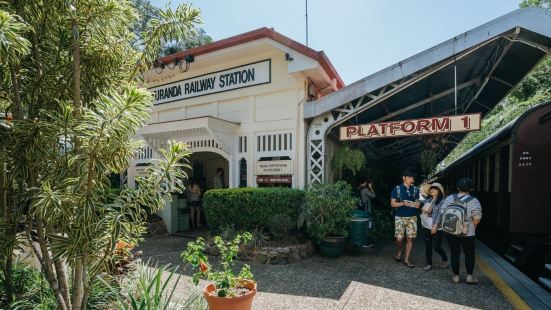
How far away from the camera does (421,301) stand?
4.31 m

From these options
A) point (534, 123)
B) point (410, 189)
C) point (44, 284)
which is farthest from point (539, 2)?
point (44, 284)

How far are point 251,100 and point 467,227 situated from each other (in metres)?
5.52

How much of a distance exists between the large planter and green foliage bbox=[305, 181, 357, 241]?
115 millimetres

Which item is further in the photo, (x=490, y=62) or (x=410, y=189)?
(x=490, y=62)

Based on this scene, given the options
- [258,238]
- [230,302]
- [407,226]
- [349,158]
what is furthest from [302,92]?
[230,302]

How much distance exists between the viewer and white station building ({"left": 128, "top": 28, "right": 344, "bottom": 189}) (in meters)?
7.45

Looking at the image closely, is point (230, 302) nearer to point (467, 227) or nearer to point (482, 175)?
point (467, 227)

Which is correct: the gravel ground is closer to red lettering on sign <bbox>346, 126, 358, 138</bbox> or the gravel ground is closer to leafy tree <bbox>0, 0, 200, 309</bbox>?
leafy tree <bbox>0, 0, 200, 309</bbox>

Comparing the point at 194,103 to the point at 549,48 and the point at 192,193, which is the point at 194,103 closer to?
the point at 192,193

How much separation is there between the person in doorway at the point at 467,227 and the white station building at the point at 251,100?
3292mm

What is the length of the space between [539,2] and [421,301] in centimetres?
2875

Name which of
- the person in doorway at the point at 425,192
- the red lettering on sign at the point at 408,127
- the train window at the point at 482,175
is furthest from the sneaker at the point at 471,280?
the train window at the point at 482,175

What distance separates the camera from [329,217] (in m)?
6.43

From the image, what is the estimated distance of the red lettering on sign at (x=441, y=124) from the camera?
580cm
